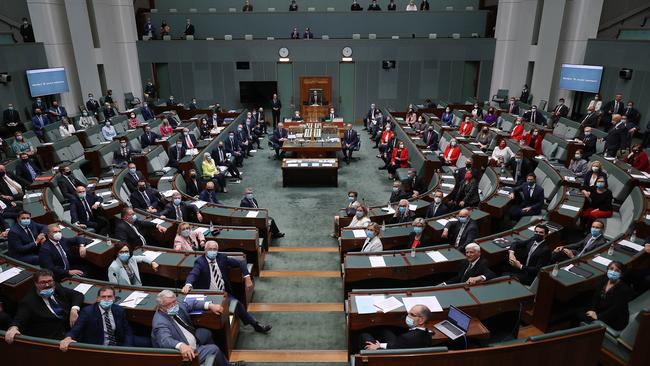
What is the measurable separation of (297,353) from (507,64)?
1902 cm

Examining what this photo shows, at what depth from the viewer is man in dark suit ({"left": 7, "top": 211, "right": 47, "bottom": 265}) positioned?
6590mm

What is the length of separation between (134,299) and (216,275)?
3.64 feet

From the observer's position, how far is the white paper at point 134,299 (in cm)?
506

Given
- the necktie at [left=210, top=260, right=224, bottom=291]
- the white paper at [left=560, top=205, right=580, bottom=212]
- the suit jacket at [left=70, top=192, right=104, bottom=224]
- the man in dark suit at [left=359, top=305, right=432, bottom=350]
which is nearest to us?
the man in dark suit at [left=359, top=305, right=432, bottom=350]

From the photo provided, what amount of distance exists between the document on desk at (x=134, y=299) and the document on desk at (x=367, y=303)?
267 centimetres

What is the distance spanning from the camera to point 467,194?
909cm

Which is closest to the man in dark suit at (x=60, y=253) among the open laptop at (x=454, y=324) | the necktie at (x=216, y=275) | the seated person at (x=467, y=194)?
the necktie at (x=216, y=275)

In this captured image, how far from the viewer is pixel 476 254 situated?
5.69 meters

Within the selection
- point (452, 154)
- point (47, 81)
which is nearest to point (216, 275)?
point (452, 154)

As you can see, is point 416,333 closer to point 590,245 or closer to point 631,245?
point 590,245

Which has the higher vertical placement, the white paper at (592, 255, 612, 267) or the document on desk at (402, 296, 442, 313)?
the white paper at (592, 255, 612, 267)

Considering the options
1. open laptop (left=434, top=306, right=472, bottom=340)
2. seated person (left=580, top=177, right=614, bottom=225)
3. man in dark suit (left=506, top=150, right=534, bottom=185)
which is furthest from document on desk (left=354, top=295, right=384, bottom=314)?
man in dark suit (left=506, top=150, right=534, bottom=185)

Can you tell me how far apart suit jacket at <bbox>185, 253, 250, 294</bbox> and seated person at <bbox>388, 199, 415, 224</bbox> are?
351cm

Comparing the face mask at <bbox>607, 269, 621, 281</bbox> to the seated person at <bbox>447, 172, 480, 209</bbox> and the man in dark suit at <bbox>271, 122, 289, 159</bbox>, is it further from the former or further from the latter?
the man in dark suit at <bbox>271, 122, 289, 159</bbox>
